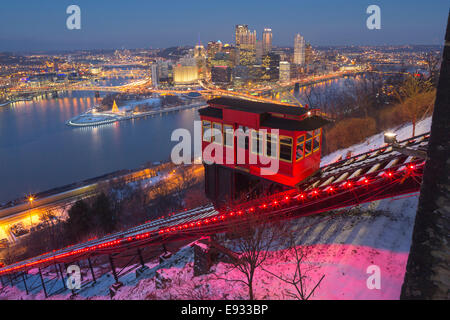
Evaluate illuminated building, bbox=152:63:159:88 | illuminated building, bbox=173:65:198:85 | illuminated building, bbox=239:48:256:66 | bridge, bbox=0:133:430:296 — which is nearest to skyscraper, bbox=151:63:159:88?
illuminated building, bbox=152:63:159:88

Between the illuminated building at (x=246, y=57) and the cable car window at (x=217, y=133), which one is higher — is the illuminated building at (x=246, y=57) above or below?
above

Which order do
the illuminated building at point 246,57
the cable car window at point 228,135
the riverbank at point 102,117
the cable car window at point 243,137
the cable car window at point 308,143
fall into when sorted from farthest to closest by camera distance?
1. the illuminated building at point 246,57
2. the riverbank at point 102,117
3. the cable car window at point 228,135
4. the cable car window at point 243,137
5. the cable car window at point 308,143

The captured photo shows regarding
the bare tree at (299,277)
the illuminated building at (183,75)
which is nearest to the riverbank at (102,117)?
the illuminated building at (183,75)

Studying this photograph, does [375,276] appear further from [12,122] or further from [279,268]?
[12,122]

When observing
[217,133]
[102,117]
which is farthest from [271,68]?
[217,133]

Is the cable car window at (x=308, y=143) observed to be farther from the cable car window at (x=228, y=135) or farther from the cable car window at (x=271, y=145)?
the cable car window at (x=228, y=135)
